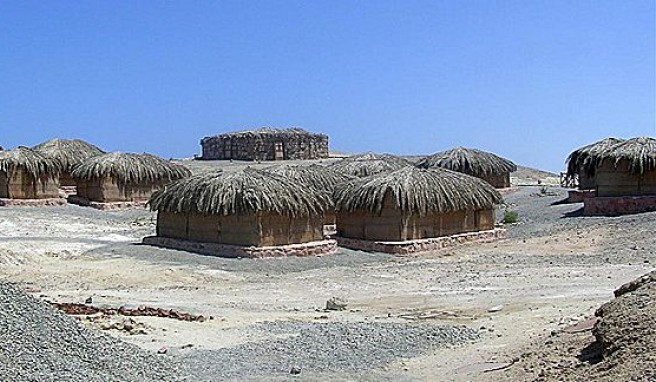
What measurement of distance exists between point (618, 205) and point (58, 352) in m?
24.3

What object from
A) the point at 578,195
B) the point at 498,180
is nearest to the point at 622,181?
the point at 578,195

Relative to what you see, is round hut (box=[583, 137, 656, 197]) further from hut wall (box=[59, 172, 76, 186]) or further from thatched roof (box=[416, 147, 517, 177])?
hut wall (box=[59, 172, 76, 186])

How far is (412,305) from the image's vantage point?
51.0 feet

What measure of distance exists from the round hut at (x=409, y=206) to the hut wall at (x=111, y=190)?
1309 centimetres

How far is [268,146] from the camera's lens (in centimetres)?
5422

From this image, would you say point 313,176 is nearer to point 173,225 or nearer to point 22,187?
point 173,225

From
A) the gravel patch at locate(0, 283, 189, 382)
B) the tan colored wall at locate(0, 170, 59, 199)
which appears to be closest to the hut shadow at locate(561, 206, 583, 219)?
the tan colored wall at locate(0, 170, 59, 199)

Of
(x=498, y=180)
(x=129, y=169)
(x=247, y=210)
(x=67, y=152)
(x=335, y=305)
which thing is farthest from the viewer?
(x=67, y=152)

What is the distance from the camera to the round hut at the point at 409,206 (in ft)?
81.3

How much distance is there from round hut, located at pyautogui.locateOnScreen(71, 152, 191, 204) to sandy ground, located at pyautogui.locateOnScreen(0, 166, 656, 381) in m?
6.73

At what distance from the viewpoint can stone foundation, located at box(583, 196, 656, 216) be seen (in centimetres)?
3011

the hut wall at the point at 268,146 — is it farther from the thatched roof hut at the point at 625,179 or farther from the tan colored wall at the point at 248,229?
the tan colored wall at the point at 248,229

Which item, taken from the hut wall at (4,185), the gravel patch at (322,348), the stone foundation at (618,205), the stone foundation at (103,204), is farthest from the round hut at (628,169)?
the hut wall at (4,185)

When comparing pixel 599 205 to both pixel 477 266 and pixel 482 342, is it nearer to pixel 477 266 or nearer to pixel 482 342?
pixel 477 266
